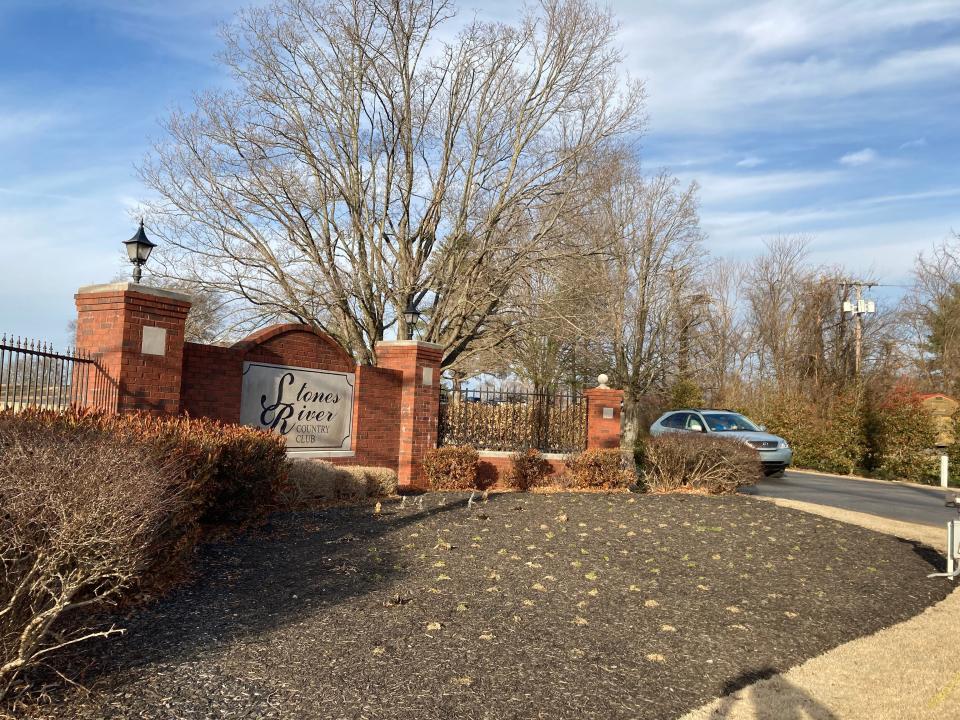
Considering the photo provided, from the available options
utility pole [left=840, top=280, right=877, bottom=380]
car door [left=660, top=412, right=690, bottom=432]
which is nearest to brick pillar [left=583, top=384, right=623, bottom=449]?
car door [left=660, top=412, right=690, bottom=432]

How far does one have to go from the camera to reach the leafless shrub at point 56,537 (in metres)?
3.76

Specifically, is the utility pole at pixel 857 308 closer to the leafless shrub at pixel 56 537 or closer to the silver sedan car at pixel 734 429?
the silver sedan car at pixel 734 429

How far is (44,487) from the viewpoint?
13.1 feet

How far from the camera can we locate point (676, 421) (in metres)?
18.2

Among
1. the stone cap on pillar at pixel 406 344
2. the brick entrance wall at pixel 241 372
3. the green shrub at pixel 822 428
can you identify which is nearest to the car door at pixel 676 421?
→ the brick entrance wall at pixel 241 372

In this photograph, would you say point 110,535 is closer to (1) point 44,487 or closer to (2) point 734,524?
(1) point 44,487

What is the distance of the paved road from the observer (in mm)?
13398

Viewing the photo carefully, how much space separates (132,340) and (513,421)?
312 inches

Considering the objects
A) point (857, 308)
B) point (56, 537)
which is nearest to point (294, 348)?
point (56, 537)

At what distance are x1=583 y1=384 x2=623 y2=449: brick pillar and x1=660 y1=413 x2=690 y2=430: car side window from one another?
350 cm

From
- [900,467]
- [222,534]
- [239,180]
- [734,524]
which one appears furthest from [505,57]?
[900,467]

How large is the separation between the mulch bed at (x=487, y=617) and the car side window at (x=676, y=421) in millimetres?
8920

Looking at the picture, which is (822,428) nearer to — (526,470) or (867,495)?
(867,495)

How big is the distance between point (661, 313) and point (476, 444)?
14.6 metres
